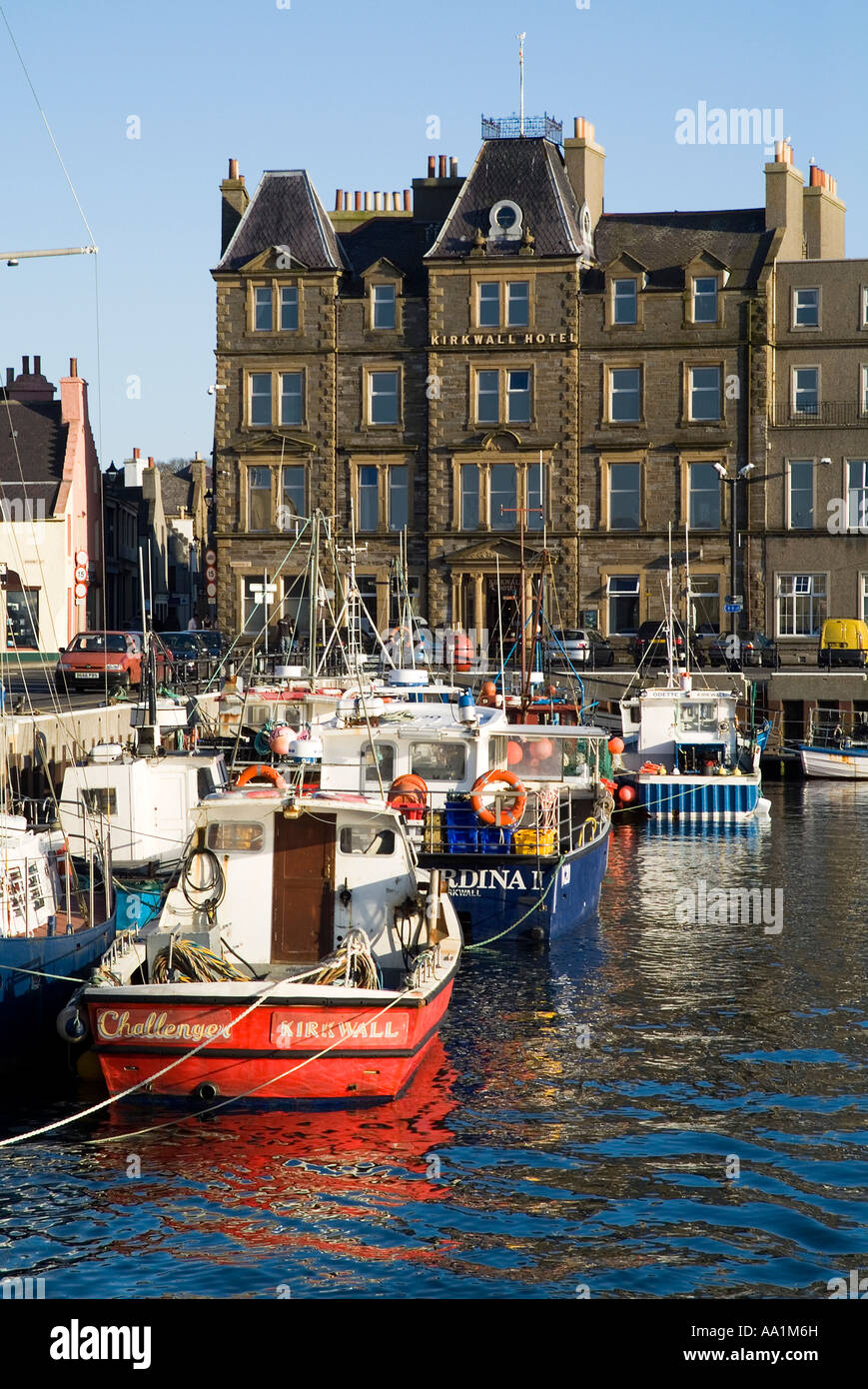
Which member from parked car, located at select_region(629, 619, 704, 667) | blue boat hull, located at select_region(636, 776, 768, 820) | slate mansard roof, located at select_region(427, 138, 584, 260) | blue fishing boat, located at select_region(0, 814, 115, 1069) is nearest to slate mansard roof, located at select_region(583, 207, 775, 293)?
slate mansard roof, located at select_region(427, 138, 584, 260)

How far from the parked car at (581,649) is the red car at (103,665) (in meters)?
13.5

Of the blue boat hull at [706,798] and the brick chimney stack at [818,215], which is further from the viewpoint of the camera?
the brick chimney stack at [818,215]

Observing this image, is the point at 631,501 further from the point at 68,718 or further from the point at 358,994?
the point at 358,994

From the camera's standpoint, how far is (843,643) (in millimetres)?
56875

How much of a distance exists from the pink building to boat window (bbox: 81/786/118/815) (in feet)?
106

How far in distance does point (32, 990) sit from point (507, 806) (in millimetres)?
9870

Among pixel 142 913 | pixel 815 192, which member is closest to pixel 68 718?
pixel 142 913

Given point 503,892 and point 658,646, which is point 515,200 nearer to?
point 658,646

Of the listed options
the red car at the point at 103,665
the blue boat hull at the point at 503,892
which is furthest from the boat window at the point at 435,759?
the red car at the point at 103,665

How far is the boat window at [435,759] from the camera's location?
88.4 feet

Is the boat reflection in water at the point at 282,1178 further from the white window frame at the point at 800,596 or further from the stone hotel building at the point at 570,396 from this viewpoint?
the white window frame at the point at 800,596

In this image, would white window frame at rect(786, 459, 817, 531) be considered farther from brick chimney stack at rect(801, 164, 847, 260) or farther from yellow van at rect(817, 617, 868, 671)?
brick chimney stack at rect(801, 164, 847, 260)

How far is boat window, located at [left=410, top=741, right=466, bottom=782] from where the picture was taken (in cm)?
2695

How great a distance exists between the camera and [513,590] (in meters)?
62.5
